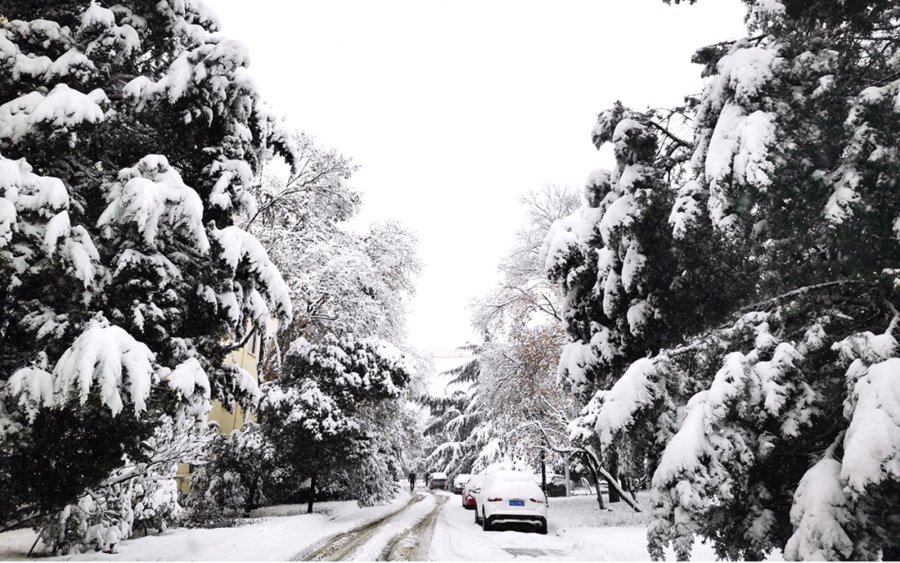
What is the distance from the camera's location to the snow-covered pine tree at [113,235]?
4.82 m

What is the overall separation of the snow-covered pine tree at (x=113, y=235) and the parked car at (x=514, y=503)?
25.6 ft

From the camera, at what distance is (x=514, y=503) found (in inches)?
514

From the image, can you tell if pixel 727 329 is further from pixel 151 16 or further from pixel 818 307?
pixel 151 16

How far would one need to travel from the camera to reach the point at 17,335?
18.6ft

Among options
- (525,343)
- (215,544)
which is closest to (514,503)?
(215,544)

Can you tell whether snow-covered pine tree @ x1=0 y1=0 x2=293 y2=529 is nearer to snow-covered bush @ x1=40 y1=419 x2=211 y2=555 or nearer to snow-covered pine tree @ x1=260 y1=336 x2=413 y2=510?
snow-covered bush @ x1=40 y1=419 x2=211 y2=555

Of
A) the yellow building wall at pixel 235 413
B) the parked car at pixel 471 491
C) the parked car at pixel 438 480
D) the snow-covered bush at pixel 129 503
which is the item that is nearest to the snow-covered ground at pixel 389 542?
the snow-covered bush at pixel 129 503

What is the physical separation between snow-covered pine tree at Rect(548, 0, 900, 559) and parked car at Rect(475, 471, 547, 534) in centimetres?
846

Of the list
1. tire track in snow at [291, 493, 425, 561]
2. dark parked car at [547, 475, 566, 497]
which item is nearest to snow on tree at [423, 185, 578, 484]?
tire track in snow at [291, 493, 425, 561]

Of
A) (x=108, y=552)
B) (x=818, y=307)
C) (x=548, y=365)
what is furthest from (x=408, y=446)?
(x=818, y=307)

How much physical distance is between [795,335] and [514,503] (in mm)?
9717

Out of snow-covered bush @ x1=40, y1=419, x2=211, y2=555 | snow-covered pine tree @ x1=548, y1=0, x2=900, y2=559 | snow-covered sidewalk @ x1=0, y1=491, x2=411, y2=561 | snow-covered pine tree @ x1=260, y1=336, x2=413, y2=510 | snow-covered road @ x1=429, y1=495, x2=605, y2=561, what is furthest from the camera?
snow-covered pine tree @ x1=260, y1=336, x2=413, y2=510

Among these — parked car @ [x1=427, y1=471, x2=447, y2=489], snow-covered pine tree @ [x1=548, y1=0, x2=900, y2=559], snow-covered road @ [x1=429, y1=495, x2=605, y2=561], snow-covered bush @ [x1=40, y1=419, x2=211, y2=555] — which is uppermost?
snow-covered pine tree @ [x1=548, y1=0, x2=900, y2=559]

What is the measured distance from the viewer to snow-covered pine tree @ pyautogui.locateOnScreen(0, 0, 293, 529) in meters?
4.82
